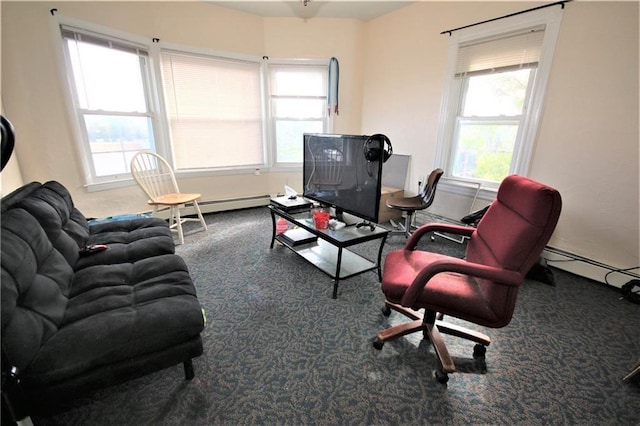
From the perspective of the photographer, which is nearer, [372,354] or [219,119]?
[372,354]

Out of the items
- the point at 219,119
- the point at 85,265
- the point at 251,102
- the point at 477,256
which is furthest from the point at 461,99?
the point at 85,265

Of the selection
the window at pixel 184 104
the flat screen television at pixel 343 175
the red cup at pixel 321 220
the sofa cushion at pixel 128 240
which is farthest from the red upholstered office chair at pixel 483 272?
the window at pixel 184 104

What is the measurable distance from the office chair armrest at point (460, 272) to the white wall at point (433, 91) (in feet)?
6.29

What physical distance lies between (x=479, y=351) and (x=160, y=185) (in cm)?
354

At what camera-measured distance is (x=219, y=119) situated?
3.85m

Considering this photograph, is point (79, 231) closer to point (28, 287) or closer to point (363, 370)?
point (28, 287)

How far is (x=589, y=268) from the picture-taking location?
97.0 inches

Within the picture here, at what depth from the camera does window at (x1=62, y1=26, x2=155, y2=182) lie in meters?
2.75

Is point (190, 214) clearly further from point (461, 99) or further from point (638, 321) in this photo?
point (638, 321)

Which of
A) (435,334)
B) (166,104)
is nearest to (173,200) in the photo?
(166,104)

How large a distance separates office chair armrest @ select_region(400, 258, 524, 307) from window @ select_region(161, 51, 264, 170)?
3.39 meters

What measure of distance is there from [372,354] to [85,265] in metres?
1.75

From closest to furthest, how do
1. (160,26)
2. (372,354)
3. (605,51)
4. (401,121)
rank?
(372,354), (605,51), (160,26), (401,121)

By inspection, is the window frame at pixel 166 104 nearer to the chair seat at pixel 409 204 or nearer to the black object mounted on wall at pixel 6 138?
the chair seat at pixel 409 204
